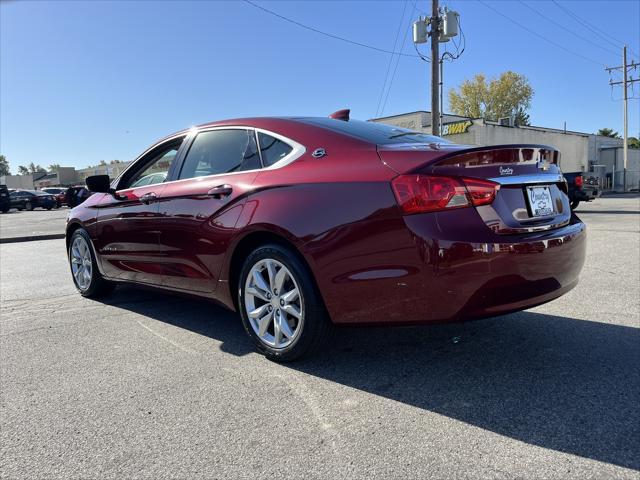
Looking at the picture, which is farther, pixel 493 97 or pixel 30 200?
pixel 493 97

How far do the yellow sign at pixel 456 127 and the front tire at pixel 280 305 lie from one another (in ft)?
101

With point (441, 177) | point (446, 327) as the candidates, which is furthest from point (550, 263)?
point (446, 327)

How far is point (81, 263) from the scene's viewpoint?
17.7 ft

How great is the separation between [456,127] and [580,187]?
17.9 metres

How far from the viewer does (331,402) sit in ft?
8.80

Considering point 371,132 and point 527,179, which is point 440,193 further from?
point 371,132

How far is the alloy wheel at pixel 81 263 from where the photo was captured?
17.2 ft

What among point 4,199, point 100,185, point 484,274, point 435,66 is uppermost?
point 435,66

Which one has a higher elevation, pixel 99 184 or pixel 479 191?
pixel 99 184

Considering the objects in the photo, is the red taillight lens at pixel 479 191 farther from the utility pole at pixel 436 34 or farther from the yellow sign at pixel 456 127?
the yellow sign at pixel 456 127

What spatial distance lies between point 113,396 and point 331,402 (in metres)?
1.27

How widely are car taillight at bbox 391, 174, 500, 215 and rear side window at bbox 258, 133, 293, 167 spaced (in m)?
0.99

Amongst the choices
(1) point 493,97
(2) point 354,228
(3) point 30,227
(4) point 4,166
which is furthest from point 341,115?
(4) point 4,166

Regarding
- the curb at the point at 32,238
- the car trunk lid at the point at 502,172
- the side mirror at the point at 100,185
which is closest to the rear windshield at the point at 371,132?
the car trunk lid at the point at 502,172
